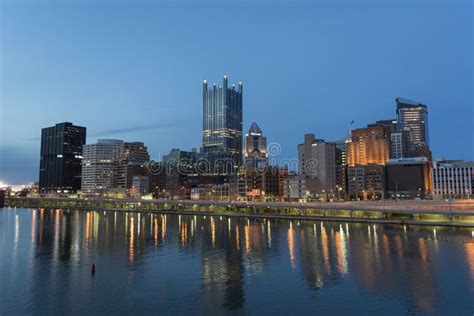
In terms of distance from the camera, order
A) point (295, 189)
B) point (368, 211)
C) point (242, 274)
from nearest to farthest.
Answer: point (242, 274) < point (368, 211) < point (295, 189)

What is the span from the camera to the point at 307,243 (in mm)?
69375

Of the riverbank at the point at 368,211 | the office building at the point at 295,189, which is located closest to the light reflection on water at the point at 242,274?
the riverbank at the point at 368,211

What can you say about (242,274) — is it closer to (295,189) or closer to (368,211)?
(368,211)

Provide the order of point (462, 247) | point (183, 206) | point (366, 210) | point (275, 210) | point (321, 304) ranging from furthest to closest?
point (183, 206) → point (275, 210) → point (366, 210) → point (462, 247) → point (321, 304)

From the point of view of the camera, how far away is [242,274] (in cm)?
4541

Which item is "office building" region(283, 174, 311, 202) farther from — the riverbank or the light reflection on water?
the light reflection on water

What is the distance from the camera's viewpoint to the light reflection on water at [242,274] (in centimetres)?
3438

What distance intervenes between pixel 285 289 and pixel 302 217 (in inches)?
3240

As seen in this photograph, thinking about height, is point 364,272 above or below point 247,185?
below

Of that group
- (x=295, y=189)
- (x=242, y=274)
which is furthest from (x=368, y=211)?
(x=295, y=189)

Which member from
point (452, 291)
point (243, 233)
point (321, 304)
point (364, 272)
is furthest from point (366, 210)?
point (321, 304)

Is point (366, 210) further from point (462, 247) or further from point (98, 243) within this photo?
point (98, 243)

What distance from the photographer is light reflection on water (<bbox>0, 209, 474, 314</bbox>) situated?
1353 inches

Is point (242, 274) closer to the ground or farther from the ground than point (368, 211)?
closer to the ground
